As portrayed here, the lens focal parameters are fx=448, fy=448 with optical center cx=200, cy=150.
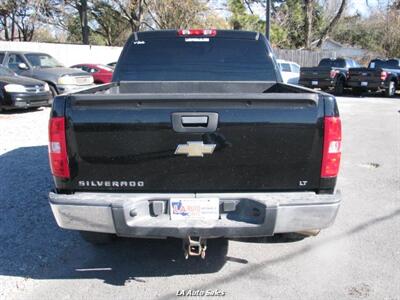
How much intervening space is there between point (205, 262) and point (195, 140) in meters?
1.47

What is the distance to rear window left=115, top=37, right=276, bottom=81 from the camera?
5086mm

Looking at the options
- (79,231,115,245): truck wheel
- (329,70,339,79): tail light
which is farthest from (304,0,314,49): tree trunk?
(79,231,115,245): truck wheel

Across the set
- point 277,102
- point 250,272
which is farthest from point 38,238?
point 277,102

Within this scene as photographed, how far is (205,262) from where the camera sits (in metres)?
4.20

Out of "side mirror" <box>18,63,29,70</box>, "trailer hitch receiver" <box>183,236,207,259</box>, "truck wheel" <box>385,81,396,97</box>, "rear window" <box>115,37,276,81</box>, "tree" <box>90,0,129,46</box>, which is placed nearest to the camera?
"trailer hitch receiver" <box>183,236,207,259</box>

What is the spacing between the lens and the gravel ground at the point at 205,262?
12.1 ft

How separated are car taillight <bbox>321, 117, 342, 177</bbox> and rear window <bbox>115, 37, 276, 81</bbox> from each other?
1.90 metres

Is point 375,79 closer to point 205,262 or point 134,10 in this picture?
point 134,10

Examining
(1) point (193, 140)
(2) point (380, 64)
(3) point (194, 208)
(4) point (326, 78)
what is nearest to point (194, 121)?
(1) point (193, 140)

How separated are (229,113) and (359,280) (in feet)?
6.26

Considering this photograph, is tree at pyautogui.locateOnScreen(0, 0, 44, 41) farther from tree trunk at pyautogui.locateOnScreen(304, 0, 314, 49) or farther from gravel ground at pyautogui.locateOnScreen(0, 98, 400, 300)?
gravel ground at pyautogui.locateOnScreen(0, 98, 400, 300)

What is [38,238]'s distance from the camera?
184 inches

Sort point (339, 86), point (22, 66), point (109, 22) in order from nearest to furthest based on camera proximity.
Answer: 1. point (22, 66)
2. point (339, 86)
3. point (109, 22)

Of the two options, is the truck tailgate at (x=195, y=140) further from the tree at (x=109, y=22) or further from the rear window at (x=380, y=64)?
the tree at (x=109, y=22)
